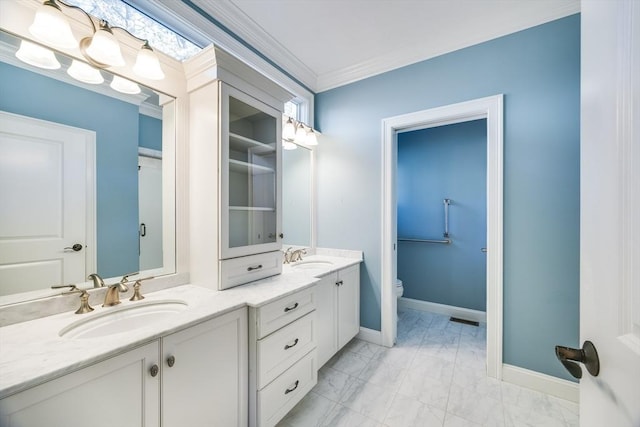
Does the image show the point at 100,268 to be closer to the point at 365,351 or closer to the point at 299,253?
the point at 299,253

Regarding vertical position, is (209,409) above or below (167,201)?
below

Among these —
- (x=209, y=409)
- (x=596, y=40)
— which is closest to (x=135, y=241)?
(x=209, y=409)

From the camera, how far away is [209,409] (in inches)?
44.5

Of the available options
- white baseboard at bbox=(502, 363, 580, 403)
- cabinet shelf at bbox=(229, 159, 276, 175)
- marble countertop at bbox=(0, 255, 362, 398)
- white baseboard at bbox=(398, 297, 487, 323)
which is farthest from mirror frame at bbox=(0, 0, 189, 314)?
white baseboard at bbox=(398, 297, 487, 323)

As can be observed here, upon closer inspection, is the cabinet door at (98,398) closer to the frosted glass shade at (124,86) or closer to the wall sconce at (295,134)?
the frosted glass shade at (124,86)

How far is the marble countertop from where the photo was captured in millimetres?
736

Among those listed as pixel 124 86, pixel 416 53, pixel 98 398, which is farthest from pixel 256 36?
pixel 98 398

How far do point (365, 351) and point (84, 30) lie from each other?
282 centimetres

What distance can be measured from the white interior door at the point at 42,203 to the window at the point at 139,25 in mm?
671

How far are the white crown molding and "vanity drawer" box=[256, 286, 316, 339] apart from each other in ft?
6.87

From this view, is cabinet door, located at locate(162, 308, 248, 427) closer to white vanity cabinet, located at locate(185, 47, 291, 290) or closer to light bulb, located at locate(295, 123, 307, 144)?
white vanity cabinet, located at locate(185, 47, 291, 290)

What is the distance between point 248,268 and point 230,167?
641 mm

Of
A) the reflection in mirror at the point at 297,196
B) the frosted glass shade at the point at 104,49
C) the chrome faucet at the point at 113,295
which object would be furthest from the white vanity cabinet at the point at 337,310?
the frosted glass shade at the point at 104,49

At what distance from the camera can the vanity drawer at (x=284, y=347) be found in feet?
4.28
